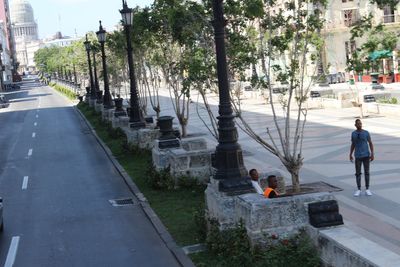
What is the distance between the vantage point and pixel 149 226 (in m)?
12.9

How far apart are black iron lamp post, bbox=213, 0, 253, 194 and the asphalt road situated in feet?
5.70

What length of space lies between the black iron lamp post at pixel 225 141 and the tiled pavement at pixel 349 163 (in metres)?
2.02

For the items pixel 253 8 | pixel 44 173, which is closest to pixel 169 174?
pixel 253 8

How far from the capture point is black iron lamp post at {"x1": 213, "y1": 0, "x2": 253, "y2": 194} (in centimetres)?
1013

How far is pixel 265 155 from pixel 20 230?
9.83 m

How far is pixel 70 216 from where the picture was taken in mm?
14344

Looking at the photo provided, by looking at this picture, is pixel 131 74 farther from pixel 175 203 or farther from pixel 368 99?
pixel 368 99

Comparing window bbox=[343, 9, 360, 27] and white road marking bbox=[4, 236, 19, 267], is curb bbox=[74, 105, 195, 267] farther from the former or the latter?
window bbox=[343, 9, 360, 27]

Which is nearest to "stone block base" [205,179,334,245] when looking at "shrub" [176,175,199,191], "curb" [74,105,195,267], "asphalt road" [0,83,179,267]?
"curb" [74,105,195,267]

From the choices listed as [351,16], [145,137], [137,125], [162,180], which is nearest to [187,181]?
[162,180]

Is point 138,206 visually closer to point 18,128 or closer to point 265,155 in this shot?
point 265,155

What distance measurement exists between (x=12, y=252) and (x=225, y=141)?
494cm

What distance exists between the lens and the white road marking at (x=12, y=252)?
10.9 metres

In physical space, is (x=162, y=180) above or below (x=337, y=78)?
below
